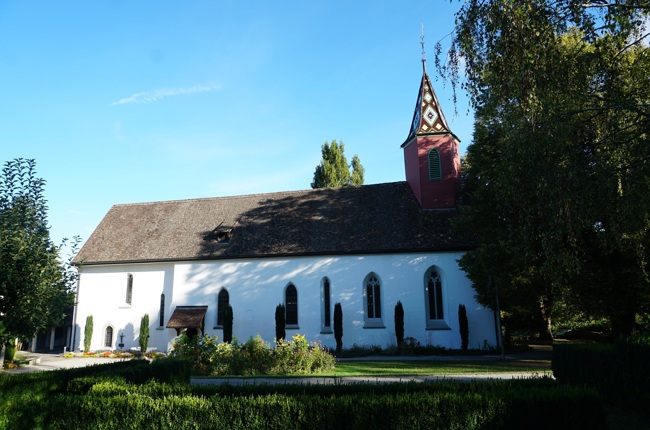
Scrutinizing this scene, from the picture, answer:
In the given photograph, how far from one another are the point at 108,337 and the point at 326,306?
1563cm

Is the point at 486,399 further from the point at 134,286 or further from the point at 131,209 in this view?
the point at 131,209

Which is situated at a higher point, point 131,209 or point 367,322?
point 131,209

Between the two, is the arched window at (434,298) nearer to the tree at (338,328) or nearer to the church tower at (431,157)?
the church tower at (431,157)

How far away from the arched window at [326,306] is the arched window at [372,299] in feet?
7.54

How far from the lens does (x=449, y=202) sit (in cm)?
2842

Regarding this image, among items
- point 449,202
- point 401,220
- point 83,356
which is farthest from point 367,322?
point 83,356

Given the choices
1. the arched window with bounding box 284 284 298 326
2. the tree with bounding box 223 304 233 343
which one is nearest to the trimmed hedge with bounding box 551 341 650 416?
the arched window with bounding box 284 284 298 326

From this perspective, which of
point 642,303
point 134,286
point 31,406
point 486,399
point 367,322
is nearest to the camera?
point 486,399

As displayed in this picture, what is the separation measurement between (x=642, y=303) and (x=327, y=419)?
15.1 meters

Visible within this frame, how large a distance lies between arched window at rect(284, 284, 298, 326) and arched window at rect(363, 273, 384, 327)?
4.43 metres

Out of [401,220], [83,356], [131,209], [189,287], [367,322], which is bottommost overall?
[83,356]

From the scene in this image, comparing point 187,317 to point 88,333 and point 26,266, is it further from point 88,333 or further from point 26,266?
point 26,266

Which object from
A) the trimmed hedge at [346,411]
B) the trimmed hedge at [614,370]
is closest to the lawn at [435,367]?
the trimmed hedge at [614,370]

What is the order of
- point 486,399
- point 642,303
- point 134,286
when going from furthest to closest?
point 134,286, point 642,303, point 486,399
